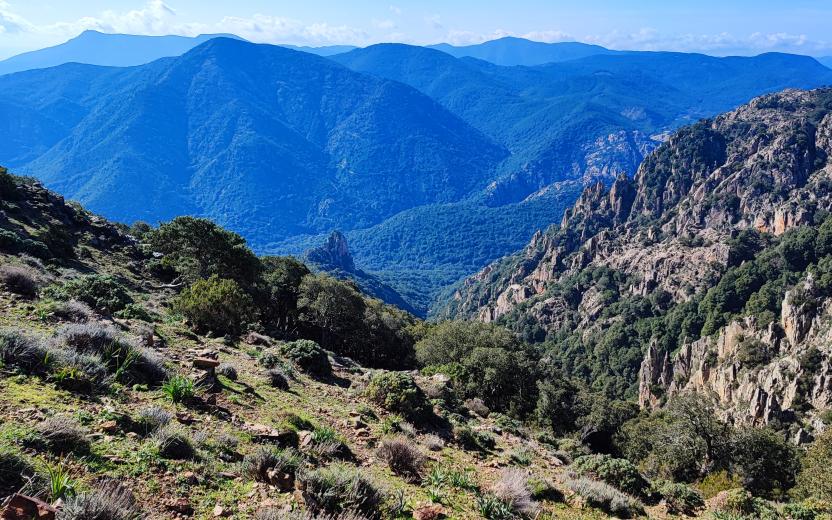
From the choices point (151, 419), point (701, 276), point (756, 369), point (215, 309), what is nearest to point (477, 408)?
point (215, 309)

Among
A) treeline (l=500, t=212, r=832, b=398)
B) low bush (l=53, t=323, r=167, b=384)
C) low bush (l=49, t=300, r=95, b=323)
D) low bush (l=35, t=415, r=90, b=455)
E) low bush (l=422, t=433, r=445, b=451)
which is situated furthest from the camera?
treeline (l=500, t=212, r=832, b=398)

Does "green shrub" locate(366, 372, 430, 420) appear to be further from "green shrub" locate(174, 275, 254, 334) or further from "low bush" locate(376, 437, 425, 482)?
"green shrub" locate(174, 275, 254, 334)

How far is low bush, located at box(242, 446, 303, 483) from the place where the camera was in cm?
873

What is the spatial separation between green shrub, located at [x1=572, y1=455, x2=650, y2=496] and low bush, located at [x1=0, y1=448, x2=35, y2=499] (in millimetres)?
13882

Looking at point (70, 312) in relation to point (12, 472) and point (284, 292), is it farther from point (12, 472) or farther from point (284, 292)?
point (284, 292)

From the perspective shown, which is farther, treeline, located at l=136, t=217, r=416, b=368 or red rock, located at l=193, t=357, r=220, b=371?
treeline, located at l=136, t=217, r=416, b=368

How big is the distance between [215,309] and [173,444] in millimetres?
15688

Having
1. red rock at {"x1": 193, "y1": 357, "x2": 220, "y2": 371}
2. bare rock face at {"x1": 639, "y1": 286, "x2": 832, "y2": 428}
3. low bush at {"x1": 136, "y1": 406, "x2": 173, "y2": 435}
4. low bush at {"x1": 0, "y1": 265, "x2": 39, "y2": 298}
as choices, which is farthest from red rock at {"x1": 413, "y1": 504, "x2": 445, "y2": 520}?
bare rock face at {"x1": 639, "y1": 286, "x2": 832, "y2": 428}

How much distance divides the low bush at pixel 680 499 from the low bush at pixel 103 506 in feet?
43.4

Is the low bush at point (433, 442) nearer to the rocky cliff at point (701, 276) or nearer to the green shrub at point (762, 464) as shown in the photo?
the green shrub at point (762, 464)

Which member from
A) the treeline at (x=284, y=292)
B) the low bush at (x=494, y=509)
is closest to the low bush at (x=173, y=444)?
the low bush at (x=494, y=509)

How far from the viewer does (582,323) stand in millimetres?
127062

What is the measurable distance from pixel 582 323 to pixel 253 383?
401 feet

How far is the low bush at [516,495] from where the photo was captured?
33.7ft
